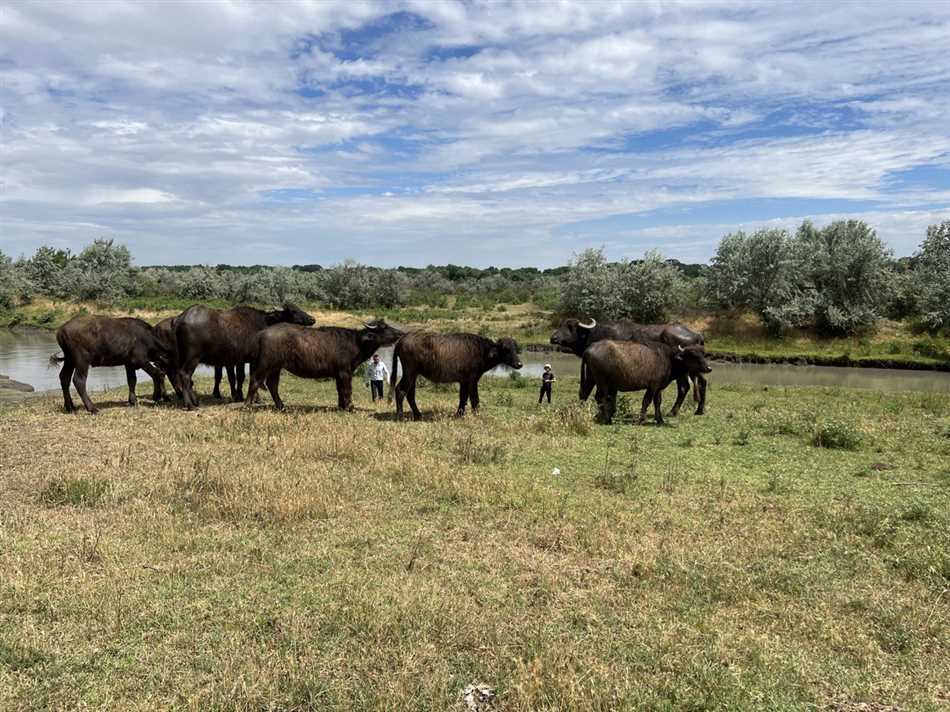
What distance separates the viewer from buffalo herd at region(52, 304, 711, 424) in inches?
491

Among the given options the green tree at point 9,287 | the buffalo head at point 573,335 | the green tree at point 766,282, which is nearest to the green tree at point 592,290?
the green tree at point 766,282

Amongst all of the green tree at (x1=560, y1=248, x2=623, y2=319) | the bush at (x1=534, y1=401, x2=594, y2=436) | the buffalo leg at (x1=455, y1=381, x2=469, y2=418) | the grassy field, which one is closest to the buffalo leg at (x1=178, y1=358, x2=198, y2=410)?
the grassy field

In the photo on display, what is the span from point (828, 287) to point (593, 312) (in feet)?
39.8

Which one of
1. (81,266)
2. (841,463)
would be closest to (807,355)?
(841,463)

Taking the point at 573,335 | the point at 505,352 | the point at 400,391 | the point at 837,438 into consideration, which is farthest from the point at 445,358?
the point at 837,438

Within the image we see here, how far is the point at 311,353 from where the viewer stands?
42.0ft

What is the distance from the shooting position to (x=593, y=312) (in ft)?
132

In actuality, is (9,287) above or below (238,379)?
above

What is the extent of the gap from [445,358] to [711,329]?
94.9 feet

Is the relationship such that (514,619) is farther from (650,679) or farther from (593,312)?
(593,312)

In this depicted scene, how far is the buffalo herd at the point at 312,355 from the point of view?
12.5m

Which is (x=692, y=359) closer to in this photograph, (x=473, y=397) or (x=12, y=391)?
(x=473, y=397)

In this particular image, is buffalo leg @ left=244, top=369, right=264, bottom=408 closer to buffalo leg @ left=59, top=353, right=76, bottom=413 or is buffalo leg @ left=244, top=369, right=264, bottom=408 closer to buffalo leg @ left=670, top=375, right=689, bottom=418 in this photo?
buffalo leg @ left=59, top=353, right=76, bottom=413

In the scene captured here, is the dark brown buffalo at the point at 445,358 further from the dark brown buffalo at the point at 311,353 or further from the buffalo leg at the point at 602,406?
the buffalo leg at the point at 602,406
